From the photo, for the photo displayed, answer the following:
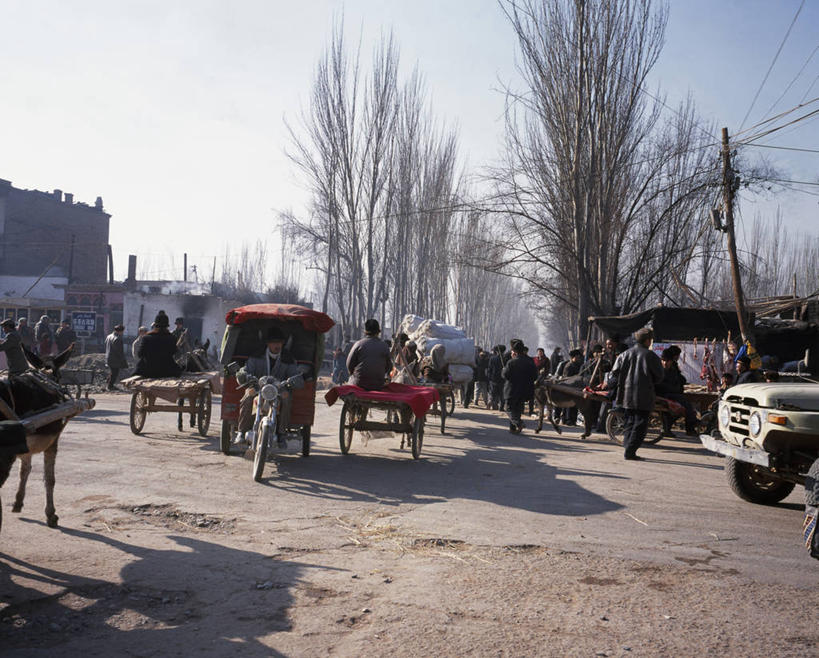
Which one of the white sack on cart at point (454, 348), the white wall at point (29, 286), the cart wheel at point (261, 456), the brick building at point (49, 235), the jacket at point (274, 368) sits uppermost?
the brick building at point (49, 235)

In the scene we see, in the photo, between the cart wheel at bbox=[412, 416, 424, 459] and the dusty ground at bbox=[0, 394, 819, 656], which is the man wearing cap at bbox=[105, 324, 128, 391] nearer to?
the dusty ground at bbox=[0, 394, 819, 656]

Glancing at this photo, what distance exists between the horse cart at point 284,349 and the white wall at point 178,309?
29.1 metres

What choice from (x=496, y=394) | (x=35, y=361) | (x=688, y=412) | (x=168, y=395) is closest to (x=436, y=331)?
(x=496, y=394)

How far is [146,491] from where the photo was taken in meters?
6.91

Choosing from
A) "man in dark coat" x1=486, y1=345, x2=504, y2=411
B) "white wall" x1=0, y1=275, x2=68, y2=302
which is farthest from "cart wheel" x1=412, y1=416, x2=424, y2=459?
"white wall" x1=0, y1=275, x2=68, y2=302

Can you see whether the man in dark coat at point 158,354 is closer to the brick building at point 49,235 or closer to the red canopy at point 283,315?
the red canopy at point 283,315

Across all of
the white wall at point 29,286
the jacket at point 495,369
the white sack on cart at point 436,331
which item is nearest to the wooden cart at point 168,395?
the white sack on cart at point 436,331

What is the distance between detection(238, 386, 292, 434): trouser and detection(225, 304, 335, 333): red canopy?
1.28 m

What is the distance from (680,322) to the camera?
1820 cm

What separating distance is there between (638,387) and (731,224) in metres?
9.07

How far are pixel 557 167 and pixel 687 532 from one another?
59.5 ft

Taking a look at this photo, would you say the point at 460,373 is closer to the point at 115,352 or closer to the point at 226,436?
the point at 115,352

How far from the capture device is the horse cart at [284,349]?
906 cm

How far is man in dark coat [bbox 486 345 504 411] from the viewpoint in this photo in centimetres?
2083
